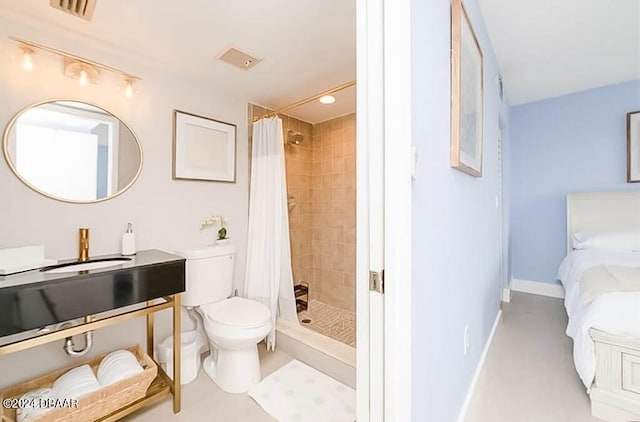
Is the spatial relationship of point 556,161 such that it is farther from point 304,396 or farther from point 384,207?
point 304,396

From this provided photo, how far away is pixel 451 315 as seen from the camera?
118 centimetres

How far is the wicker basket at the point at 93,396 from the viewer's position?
3.84ft

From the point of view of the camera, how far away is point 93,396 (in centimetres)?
124

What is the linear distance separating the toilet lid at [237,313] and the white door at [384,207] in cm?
100

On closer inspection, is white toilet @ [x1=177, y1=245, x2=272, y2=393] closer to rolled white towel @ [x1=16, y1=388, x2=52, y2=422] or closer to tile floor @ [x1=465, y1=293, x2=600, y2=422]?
rolled white towel @ [x1=16, y1=388, x2=52, y2=422]

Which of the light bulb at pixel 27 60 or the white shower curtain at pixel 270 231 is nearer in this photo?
the light bulb at pixel 27 60

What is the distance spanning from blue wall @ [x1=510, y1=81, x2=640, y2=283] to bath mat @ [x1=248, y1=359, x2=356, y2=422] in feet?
9.69

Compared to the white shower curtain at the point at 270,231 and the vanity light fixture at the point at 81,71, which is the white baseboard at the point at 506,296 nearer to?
the white shower curtain at the point at 270,231

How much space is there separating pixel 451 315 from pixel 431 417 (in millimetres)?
395

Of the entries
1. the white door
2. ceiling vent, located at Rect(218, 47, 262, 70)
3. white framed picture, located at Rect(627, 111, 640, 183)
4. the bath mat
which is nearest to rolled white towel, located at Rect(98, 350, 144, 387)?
the bath mat

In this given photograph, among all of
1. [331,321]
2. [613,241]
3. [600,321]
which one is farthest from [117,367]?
[613,241]

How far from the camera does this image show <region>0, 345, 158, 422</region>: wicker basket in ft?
3.84

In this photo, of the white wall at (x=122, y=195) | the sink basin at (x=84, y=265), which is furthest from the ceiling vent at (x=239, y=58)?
the sink basin at (x=84, y=265)

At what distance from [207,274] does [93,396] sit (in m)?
0.82
